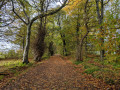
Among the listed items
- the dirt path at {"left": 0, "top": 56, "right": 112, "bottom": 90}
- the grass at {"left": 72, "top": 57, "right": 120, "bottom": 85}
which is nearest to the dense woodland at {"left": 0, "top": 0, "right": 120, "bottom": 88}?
the grass at {"left": 72, "top": 57, "right": 120, "bottom": 85}

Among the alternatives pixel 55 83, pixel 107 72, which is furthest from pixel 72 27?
pixel 55 83

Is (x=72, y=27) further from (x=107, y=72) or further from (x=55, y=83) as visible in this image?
(x=55, y=83)

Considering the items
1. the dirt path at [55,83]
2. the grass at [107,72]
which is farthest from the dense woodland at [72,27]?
the dirt path at [55,83]

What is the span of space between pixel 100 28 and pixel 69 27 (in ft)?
48.8

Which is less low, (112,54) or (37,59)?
(112,54)

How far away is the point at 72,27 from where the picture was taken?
18.1 meters

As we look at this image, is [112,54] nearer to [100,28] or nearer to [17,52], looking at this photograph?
[100,28]

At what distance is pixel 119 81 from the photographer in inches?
148

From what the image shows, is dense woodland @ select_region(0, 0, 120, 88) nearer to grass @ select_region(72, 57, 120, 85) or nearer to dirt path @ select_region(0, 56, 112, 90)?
grass @ select_region(72, 57, 120, 85)

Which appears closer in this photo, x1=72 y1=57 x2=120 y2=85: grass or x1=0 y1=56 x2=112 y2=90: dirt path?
x1=0 y1=56 x2=112 y2=90: dirt path

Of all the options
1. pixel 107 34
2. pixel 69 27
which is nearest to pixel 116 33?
pixel 107 34

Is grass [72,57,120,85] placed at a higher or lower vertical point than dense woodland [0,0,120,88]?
lower

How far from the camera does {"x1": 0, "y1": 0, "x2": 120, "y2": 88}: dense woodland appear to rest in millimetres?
3615

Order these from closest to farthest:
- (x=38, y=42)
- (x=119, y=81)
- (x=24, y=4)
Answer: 1. (x=119, y=81)
2. (x=24, y=4)
3. (x=38, y=42)
